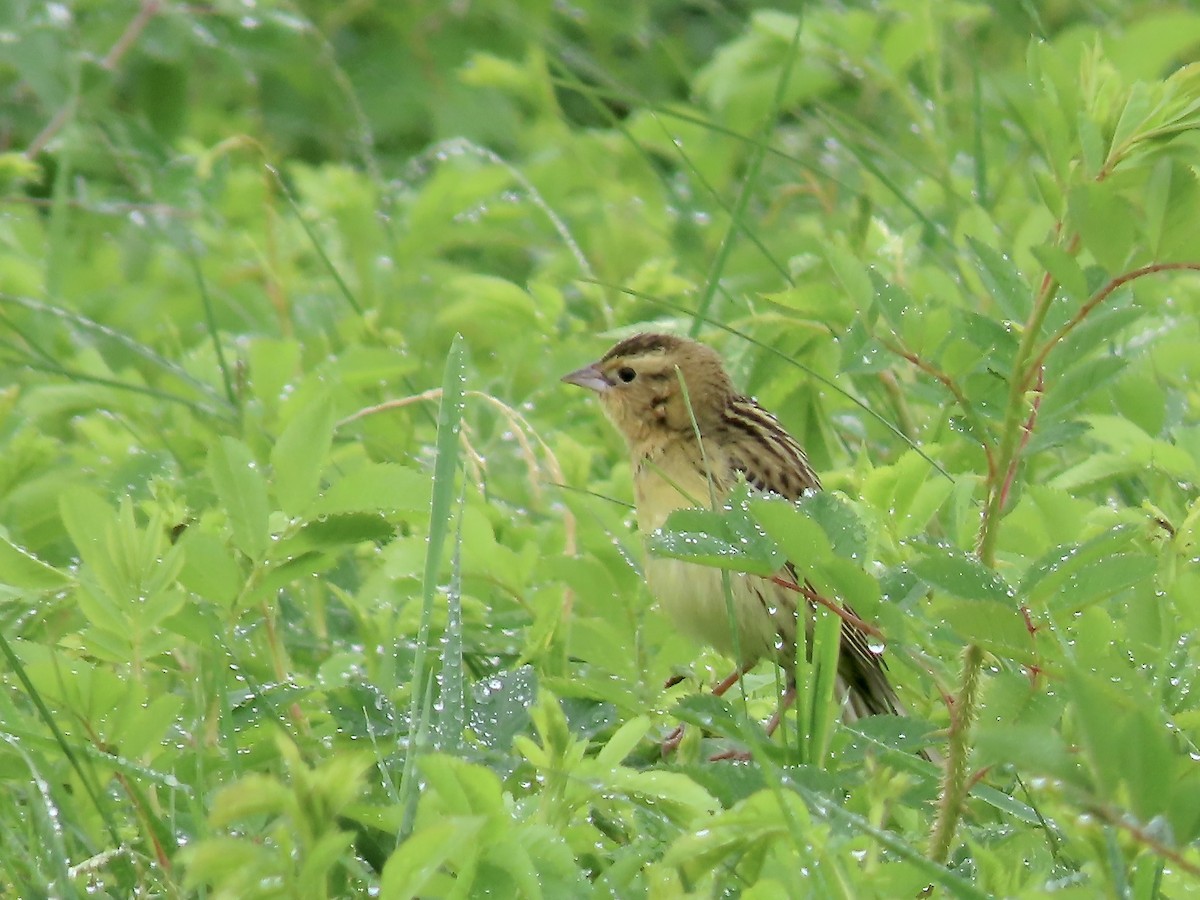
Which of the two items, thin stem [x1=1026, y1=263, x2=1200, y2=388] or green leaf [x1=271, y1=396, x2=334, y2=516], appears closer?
thin stem [x1=1026, y1=263, x2=1200, y2=388]

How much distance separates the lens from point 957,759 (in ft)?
6.88

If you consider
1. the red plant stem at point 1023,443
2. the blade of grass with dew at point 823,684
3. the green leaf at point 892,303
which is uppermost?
the green leaf at point 892,303

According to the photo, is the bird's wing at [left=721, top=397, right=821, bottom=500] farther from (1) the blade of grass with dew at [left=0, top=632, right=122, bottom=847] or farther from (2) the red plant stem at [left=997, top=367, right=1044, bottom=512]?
(1) the blade of grass with dew at [left=0, top=632, right=122, bottom=847]

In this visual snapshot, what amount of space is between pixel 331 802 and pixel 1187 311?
2.88 meters

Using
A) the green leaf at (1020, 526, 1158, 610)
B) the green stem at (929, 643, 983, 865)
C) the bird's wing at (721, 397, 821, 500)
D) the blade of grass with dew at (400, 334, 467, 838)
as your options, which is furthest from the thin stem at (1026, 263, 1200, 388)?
the bird's wing at (721, 397, 821, 500)

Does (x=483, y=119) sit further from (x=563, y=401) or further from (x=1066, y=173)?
(x=1066, y=173)

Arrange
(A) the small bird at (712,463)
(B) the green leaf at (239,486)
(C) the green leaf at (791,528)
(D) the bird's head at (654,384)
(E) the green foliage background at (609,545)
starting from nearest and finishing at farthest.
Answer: (E) the green foliage background at (609,545) → (C) the green leaf at (791,528) → (B) the green leaf at (239,486) → (A) the small bird at (712,463) → (D) the bird's head at (654,384)

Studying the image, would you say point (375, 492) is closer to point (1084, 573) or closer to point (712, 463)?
point (1084, 573)

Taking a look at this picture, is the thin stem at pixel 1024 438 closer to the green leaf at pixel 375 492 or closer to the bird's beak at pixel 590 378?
the green leaf at pixel 375 492

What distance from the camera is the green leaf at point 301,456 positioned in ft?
7.86

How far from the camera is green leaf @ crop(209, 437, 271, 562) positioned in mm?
2367

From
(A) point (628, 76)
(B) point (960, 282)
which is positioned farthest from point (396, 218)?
(A) point (628, 76)

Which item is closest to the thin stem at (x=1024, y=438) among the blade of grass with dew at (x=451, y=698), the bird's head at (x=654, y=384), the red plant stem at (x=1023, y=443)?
the red plant stem at (x=1023, y=443)

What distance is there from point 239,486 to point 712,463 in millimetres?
1750
